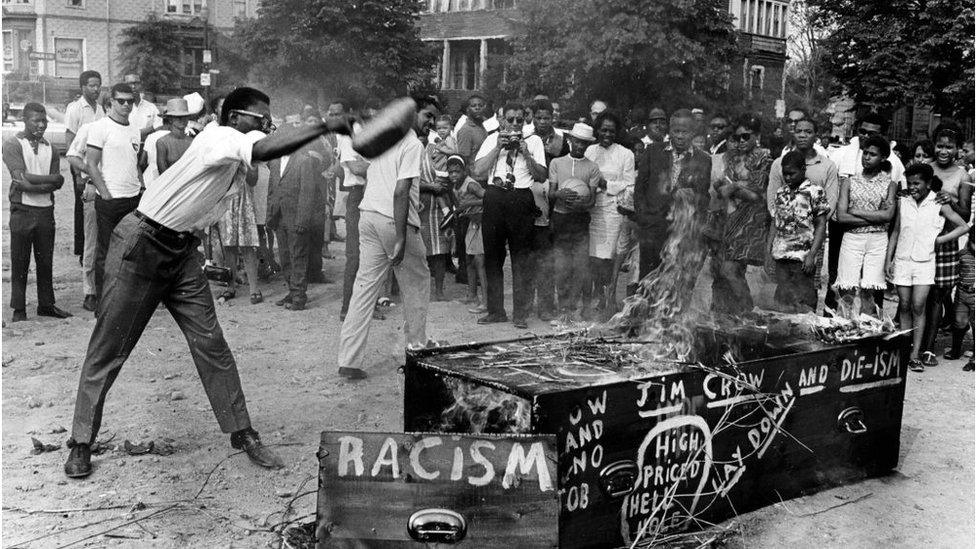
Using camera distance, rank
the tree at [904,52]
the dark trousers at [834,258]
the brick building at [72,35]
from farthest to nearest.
Answer: 1. the tree at [904,52]
2. the brick building at [72,35]
3. the dark trousers at [834,258]

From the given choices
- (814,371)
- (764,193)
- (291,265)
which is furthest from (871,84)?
(814,371)

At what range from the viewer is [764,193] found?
29.1 feet

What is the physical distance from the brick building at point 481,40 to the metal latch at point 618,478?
348 centimetres

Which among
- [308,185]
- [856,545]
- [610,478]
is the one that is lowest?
[856,545]

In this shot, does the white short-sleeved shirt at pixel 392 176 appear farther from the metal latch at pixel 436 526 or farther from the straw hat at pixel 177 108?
the metal latch at pixel 436 526

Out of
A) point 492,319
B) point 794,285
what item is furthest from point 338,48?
point 794,285

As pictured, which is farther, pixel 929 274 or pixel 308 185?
pixel 308 185

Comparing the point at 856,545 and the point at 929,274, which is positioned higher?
the point at 929,274

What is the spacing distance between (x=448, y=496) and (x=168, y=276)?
218 centimetres

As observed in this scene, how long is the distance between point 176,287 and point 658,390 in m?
2.53

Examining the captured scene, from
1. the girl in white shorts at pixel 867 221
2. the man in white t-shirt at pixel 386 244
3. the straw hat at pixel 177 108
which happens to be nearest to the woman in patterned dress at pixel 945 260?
the girl in white shorts at pixel 867 221

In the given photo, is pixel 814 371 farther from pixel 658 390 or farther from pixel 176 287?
pixel 176 287

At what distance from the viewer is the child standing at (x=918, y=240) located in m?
7.42

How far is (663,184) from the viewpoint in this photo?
826 cm
